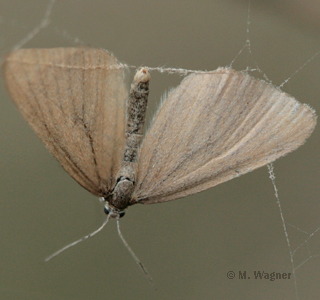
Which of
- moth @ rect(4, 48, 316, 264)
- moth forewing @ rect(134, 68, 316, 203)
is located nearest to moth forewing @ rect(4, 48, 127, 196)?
moth @ rect(4, 48, 316, 264)

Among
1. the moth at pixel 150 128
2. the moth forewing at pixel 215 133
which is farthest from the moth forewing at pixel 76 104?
the moth forewing at pixel 215 133

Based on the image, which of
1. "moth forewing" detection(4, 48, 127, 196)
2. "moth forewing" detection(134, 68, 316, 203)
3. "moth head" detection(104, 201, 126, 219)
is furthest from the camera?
"moth head" detection(104, 201, 126, 219)

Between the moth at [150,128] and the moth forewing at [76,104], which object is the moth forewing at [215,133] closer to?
the moth at [150,128]

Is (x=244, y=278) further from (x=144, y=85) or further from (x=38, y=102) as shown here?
(x=38, y=102)

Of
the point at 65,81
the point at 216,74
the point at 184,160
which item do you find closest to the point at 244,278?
the point at 184,160

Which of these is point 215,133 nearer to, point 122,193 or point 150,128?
point 150,128

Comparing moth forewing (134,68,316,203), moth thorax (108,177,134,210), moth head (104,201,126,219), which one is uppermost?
moth forewing (134,68,316,203)

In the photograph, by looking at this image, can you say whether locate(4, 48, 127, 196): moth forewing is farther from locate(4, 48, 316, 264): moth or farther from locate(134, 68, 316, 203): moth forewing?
locate(134, 68, 316, 203): moth forewing
